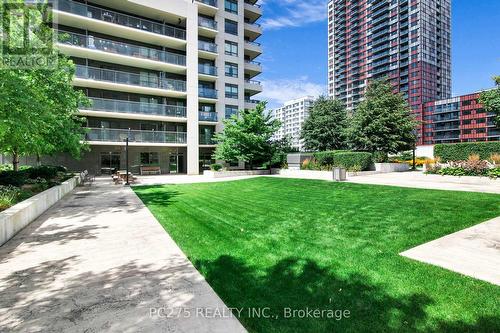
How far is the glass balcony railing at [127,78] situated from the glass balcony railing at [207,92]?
2192 millimetres

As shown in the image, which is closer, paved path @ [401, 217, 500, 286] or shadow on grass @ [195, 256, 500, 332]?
shadow on grass @ [195, 256, 500, 332]

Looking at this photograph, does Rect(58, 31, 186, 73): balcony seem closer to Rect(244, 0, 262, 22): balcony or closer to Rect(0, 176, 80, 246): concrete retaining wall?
Rect(244, 0, 262, 22): balcony

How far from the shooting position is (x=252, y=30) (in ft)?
137

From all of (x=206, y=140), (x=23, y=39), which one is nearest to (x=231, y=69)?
(x=206, y=140)

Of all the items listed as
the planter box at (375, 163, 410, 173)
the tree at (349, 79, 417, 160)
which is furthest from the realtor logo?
the tree at (349, 79, 417, 160)

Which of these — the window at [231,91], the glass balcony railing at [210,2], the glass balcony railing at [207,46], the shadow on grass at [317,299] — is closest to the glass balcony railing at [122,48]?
the glass balcony railing at [207,46]

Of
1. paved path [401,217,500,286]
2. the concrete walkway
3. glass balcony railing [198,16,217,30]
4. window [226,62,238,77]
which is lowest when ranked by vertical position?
the concrete walkway

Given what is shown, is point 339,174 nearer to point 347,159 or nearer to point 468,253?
point 347,159

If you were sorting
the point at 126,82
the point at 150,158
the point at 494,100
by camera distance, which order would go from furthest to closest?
1. the point at 150,158
2. the point at 126,82
3. the point at 494,100

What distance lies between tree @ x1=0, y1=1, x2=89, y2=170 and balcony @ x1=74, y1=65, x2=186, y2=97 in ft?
32.1

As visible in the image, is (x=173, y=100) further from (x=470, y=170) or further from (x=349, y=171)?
(x=470, y=170)

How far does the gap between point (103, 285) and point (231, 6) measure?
4228 cm

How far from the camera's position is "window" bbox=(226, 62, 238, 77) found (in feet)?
126

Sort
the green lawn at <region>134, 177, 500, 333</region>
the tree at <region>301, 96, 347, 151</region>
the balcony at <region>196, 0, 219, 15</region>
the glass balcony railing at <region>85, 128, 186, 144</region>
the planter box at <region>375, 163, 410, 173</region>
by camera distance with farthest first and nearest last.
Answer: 1. the tree at <region>301, 96, 347, 151</region>
2. the balcony at <region>196, 0, 219, 15</region>
3. the glass balcony railing at <region>85, 128, 186, 144</region>
4. the planter box at <region>375, 163, 410, 173</region>
5. the green lawn at <region>134, 177, 500, 333</region>
